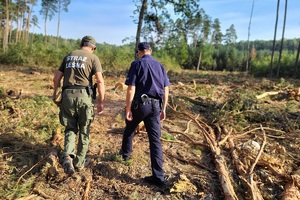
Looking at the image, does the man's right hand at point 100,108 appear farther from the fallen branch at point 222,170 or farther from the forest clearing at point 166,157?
the fallen branch at point 222,170

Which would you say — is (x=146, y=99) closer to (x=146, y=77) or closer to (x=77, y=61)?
(x=146, y=77)

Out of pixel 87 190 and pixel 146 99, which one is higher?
pixel 146 99

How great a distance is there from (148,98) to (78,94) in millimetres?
958

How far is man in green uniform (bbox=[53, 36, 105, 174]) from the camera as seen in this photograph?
336 cm

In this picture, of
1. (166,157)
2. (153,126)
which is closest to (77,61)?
(153,126)

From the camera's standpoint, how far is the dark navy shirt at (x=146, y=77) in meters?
3.25

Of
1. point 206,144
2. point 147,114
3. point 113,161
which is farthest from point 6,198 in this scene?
point 206,144

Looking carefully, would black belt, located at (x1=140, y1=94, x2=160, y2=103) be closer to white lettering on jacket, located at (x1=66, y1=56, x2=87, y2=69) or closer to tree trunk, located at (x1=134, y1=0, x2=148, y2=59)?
white lettering on jacket, located at (x1=66, y1=56, x2=87, y2=69)

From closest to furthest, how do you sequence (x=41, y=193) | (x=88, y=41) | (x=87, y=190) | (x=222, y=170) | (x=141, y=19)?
1. (x=41, y=193)
2. (x=87, y=190)
3. (x=88, y=41)
4. (x=222, y=170)
5. (x=141, y=19)

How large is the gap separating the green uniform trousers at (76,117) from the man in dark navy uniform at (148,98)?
23.3 inches

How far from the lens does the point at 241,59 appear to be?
50156mm

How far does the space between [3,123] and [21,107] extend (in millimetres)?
831

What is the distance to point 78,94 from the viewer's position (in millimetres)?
3373

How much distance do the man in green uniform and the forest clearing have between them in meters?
0.29
